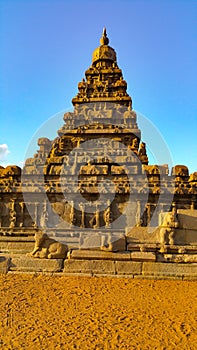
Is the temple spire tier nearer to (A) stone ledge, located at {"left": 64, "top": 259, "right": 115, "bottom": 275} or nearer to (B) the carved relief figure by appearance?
(B) the carved relief figure

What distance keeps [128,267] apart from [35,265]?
3416 millimetres

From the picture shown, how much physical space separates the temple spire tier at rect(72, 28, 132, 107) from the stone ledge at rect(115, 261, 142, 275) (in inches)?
844

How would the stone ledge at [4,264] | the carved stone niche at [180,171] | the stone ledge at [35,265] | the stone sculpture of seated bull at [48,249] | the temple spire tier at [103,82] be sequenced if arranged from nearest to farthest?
the stone ledge at [35,265], the stone ledge at [4,264], the stone sculpture of seated bull at [48,249], the carved stone niche at [180,171], the temple spire tier at [103,82]

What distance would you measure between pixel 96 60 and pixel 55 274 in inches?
1151

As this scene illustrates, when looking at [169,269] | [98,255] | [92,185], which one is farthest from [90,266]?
[92,185]

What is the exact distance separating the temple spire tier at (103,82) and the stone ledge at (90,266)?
2146cm

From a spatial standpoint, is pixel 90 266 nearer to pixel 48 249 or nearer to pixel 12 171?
pixel 48 249

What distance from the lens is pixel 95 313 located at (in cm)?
683

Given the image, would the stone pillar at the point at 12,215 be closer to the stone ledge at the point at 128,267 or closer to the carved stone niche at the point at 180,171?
the stone ledge at the point at 128,267

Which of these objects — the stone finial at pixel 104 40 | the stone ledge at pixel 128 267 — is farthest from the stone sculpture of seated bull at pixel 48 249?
the stone finial at pixel 104 40

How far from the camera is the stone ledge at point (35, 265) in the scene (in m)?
10.2

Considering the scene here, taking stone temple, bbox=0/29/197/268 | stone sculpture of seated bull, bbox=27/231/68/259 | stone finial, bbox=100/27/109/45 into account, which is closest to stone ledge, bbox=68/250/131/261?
stone sculpture of seated bull, bbox=27/231/68/259

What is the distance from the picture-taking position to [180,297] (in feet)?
26.2

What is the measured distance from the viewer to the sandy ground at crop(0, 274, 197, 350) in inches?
217
